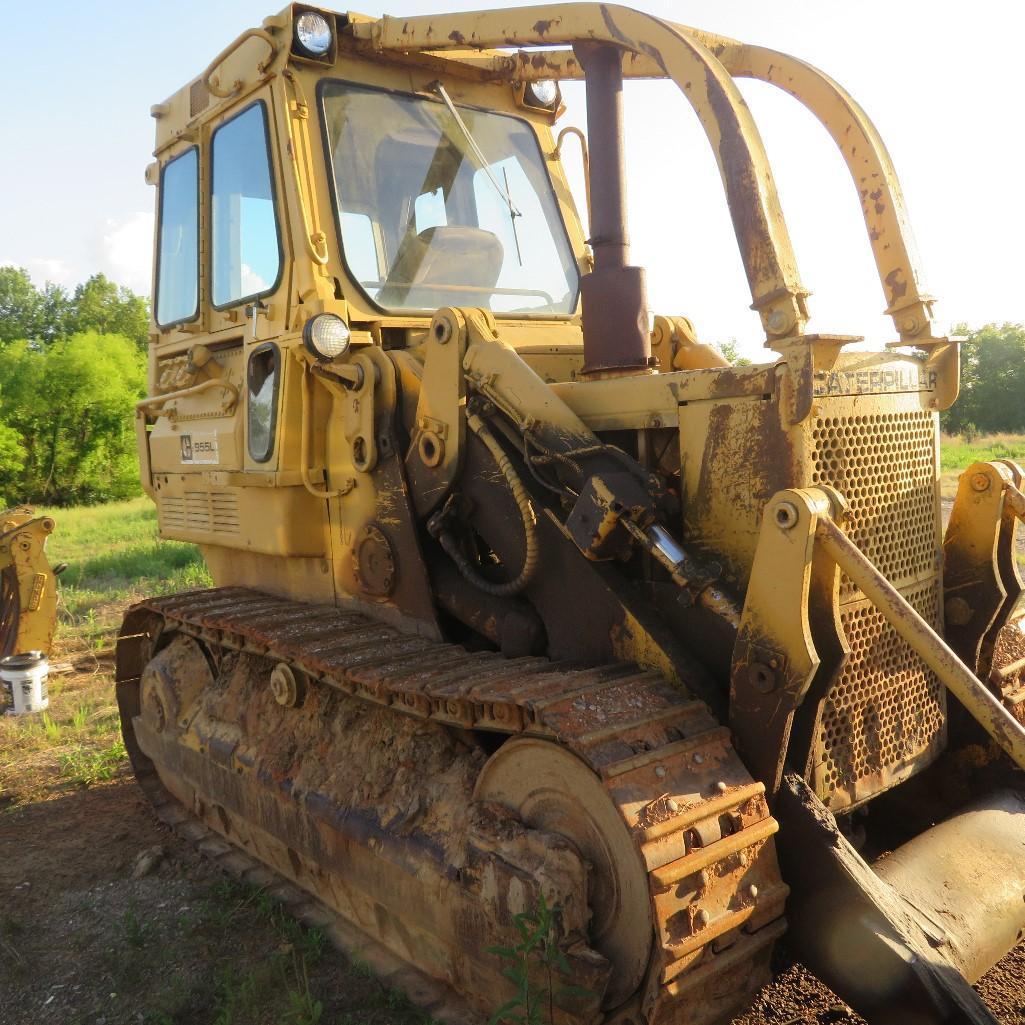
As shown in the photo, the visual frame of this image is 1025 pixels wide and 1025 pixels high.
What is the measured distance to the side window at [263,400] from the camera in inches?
164

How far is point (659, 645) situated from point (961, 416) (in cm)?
5432

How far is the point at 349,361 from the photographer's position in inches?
155

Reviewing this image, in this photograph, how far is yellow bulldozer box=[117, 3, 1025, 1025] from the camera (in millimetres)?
2592

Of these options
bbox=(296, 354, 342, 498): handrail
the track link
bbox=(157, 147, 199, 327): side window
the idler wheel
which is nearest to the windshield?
bbox=(296, 354, 342, 498): handrail

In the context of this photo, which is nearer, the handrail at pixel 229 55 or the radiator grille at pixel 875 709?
the radiator grille at pixel 875 709

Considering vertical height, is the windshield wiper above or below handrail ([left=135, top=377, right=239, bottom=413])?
above

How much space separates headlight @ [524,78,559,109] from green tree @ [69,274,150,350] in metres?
55.2

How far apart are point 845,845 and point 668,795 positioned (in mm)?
553

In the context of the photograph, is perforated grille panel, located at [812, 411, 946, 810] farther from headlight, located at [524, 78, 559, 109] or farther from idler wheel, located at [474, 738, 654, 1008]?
headlight, located at [524, 78, 559, 109]

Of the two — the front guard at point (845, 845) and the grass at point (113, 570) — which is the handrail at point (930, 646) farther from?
the grass at point (113, 570)

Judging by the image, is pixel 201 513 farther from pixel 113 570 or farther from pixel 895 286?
pixel 113 570

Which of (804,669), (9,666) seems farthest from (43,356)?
(804,669)

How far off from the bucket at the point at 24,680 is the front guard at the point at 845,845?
19.9ft

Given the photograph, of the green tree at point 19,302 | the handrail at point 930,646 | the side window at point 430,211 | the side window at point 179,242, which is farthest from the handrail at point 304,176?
the green tree at point 19,302
